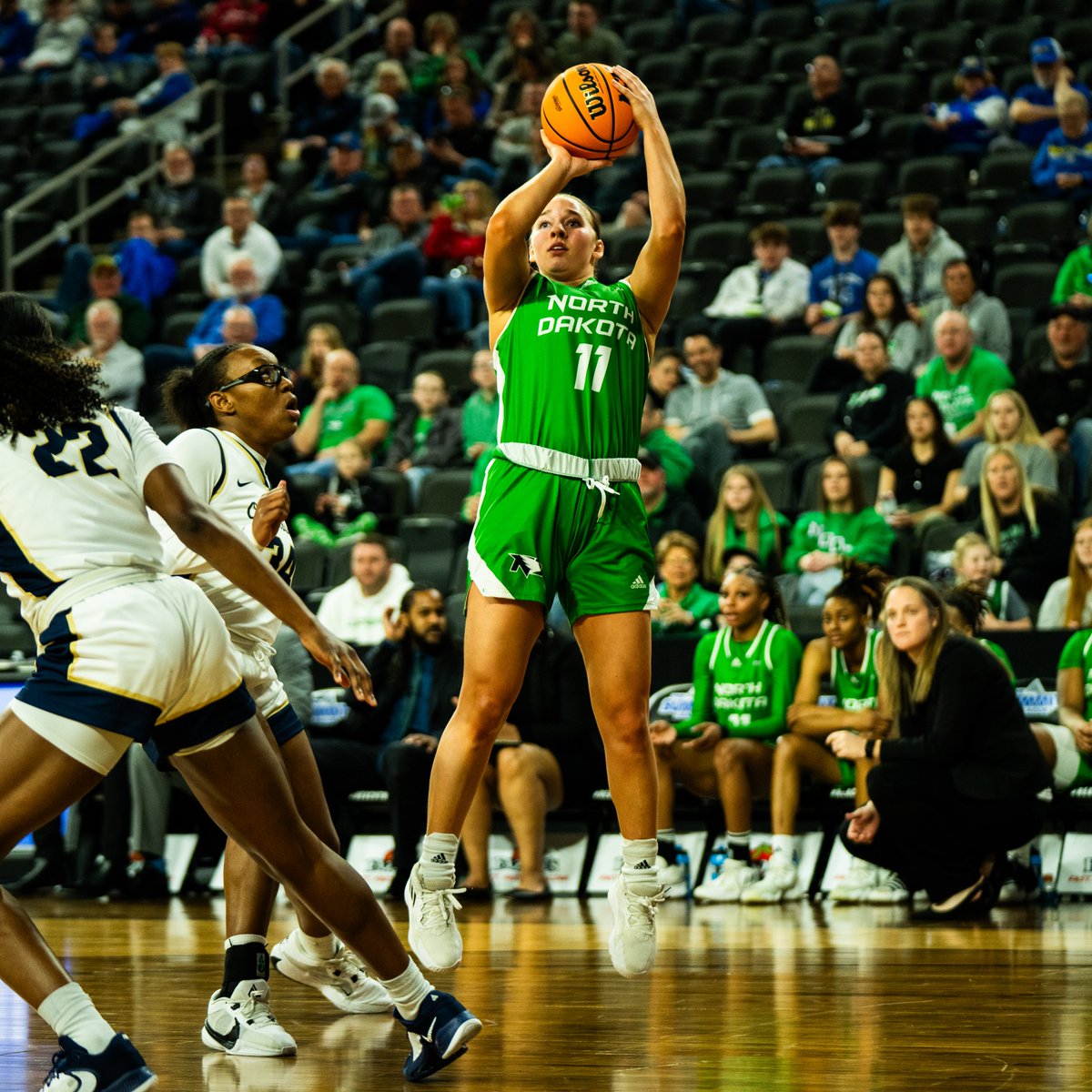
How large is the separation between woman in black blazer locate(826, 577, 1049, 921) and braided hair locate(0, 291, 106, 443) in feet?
14.2

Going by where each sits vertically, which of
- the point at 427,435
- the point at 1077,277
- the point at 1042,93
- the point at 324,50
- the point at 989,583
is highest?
the point at 324,50

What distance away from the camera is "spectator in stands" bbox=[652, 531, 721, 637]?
8.73 m

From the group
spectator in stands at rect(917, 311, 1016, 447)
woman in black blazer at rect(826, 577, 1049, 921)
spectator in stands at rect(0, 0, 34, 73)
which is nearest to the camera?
woman in black blazer at rect(826, 577, 1049, 921)

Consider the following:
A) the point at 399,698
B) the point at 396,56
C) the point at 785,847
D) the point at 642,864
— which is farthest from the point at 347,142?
the point at 642,864

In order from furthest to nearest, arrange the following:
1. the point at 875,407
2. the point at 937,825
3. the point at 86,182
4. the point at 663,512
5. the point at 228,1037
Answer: the point at 86,182
the point at 875,407
the point at 663,512
the point at 937,825
the point at 228,1037

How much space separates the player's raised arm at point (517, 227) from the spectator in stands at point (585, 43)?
980 cm

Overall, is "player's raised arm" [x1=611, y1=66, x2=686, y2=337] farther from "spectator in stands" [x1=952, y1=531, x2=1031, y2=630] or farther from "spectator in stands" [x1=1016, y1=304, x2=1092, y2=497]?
"spectator in stands" [x1=1016, y1=304, x2=1092, y2=497]

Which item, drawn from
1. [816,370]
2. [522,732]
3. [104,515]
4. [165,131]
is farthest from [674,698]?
[165,131]

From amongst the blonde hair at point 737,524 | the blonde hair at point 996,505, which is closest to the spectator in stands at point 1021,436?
the blonde hair at point 996,505

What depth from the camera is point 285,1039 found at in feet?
13.2

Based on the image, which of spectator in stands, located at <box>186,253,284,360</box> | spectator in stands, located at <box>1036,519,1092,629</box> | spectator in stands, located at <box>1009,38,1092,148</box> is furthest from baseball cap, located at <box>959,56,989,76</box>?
spectator in stands, located at <box>1036,519,1092,629</box>

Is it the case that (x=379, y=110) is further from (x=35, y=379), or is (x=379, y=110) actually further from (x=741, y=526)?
(x=35, y=379)

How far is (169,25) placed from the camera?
1731 centimetres

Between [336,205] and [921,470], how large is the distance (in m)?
6.52
